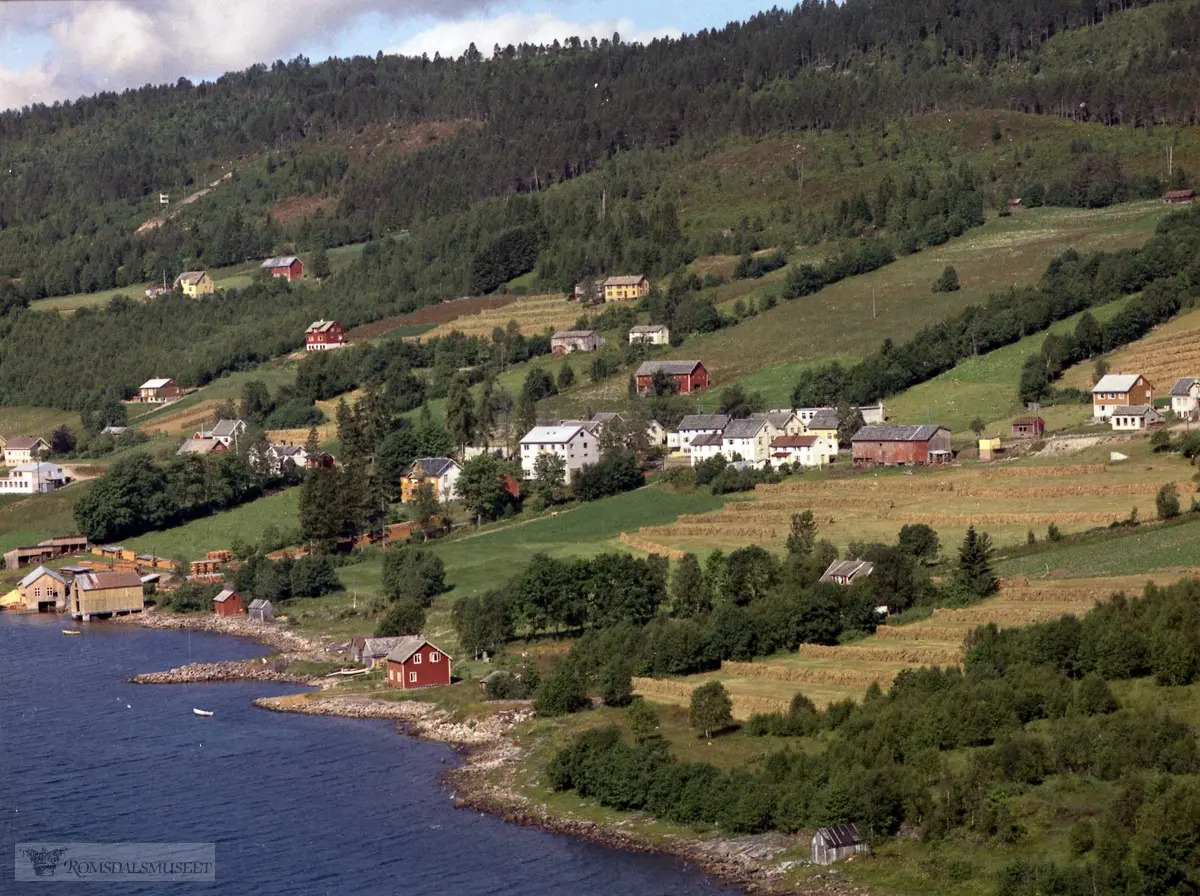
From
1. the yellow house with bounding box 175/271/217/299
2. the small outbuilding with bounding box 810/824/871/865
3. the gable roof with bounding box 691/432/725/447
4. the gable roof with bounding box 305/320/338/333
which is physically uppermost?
the yellow house with bounding box 175/271/217/299

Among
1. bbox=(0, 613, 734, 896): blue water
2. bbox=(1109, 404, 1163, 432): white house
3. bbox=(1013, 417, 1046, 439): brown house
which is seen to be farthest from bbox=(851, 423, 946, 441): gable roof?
bbox=(0, 613, 734, 896): blue water

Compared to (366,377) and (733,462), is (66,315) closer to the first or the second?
(366,377)

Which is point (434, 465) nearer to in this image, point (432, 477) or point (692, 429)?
point (432, 477)

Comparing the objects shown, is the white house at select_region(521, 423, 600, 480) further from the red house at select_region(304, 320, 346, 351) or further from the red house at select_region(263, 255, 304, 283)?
the red house at select_region(263, 255, 304, 283)

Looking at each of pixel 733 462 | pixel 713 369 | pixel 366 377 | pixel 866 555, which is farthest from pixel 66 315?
pixel 866 555

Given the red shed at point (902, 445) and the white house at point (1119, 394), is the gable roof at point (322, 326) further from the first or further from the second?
the white house at point (1119, 394)

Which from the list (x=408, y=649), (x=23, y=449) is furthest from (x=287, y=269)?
(x=408, y=649)
